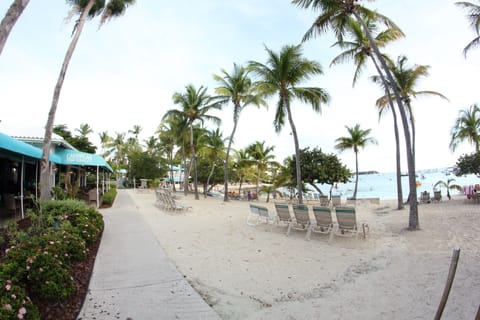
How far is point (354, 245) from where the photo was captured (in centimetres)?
704

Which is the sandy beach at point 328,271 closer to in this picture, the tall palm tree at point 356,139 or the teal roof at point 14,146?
the teal roof at point 14,146

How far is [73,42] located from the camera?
9.92 m

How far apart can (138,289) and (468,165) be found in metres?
20.3

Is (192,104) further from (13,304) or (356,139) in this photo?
(13,304)

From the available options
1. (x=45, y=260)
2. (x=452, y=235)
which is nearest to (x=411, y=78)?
(x=452, y=235)

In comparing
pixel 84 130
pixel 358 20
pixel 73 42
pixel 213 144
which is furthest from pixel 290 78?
pixel 84 130

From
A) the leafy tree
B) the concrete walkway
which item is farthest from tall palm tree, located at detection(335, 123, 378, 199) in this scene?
the concrete walkway

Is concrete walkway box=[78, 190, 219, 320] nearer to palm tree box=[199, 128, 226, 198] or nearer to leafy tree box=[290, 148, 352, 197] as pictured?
leafy tree box=[290, 148, 352, 197]

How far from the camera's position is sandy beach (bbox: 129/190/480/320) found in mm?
3590

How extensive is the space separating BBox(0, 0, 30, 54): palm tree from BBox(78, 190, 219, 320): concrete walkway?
13.6ft

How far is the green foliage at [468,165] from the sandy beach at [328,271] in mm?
10644

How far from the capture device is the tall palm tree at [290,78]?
13375mm

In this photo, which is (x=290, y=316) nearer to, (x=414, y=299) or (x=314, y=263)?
(x=414, y=299)

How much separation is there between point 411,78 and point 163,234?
1429cm
